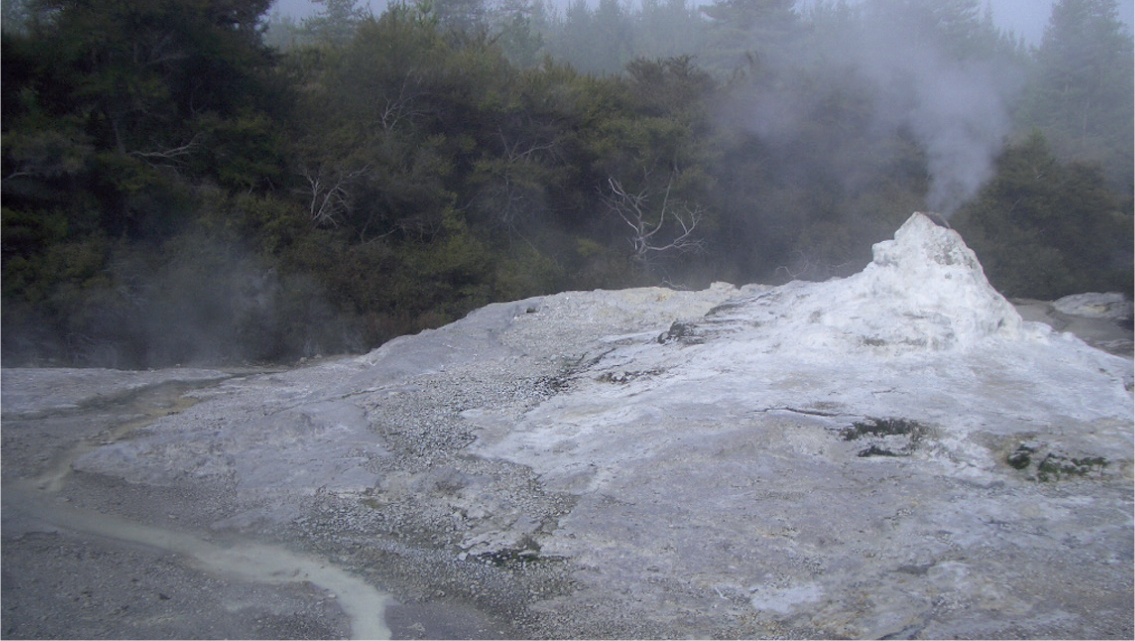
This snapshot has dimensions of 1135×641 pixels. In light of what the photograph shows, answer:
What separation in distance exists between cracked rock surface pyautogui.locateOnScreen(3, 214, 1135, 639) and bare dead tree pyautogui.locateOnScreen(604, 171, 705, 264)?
8962 millimetres

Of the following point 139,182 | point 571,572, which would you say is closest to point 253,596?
point 571,572

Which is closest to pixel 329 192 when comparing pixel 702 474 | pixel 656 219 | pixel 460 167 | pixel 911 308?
pixel 460 167

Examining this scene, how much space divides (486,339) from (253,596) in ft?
12.7

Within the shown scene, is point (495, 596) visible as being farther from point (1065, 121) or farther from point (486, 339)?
point (1065, 121)

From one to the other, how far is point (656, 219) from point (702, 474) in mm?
11679

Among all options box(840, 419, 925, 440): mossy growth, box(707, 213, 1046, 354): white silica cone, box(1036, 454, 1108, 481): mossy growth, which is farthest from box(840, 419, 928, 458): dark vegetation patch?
box(707, 213, 1046, 354): white silica cone

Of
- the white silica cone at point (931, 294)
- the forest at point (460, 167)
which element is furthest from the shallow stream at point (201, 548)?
the forest at point (460, 167)

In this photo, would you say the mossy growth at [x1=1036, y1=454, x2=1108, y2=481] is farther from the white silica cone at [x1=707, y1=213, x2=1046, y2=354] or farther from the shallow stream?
the shallow stream

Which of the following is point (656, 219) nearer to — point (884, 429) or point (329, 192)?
point (329, 192)

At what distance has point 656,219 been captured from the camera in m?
15.4

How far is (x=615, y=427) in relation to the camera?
4.60m

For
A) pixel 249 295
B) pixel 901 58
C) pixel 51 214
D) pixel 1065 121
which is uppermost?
pixel 901 58

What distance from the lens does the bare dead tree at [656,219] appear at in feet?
49.6

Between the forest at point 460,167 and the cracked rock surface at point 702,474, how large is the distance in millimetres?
4539
